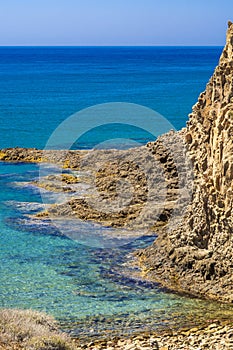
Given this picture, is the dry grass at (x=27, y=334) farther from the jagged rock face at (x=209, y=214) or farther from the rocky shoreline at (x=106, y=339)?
the jagged rock face at (x=209, y=214)

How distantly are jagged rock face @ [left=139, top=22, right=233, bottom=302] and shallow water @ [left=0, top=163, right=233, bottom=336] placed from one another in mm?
869

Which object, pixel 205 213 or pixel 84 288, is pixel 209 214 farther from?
pixel 84 288

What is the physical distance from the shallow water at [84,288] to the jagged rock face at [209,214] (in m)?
0.87

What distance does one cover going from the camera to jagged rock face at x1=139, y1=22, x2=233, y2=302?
2059 cm

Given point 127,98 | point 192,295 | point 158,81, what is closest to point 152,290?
point 192,295

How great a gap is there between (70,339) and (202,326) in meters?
3.88

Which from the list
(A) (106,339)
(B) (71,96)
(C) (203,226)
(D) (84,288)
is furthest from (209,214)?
(B) (71,96)

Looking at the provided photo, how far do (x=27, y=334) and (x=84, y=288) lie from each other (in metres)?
6.82

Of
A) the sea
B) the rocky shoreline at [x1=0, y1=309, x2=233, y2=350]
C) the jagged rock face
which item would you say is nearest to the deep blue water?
the sea

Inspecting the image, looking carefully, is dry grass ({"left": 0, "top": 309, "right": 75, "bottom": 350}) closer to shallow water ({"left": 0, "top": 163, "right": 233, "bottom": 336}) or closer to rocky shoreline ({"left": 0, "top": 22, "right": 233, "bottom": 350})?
rocky shoreline ({"left": 0, "top": 22, "right": 233, "bottom": 350})

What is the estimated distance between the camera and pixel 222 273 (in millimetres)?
20594

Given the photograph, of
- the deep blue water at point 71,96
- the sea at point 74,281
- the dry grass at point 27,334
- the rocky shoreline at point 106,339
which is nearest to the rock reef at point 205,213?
the sea at point 74,281

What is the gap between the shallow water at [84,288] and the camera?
18828 mm

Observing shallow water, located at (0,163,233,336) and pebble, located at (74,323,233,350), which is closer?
pebble, located at (74,323,233,350)
